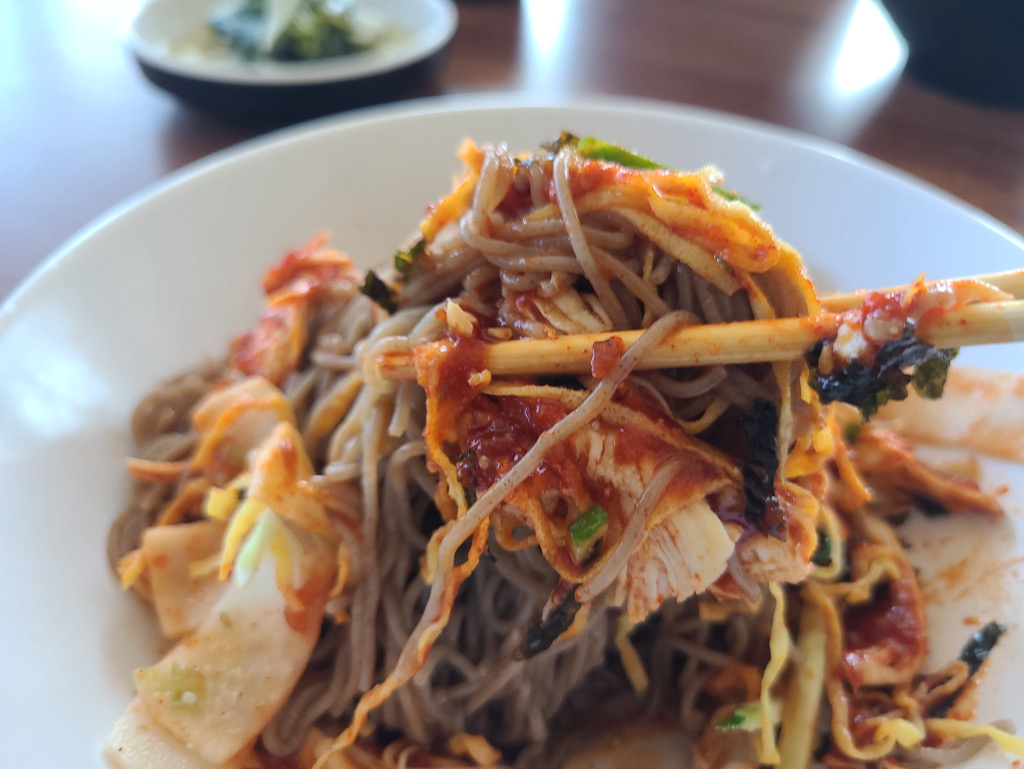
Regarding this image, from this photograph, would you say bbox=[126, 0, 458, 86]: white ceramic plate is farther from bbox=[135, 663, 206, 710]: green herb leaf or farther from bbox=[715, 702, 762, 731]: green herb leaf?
bbox=[715, 702, 762, 731]: green herb leaf

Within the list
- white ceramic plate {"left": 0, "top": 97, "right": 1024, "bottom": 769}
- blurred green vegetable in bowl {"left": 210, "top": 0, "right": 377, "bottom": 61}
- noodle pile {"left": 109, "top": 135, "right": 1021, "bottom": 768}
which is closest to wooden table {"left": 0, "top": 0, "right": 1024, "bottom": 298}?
blurred green vegetable in bowl {"left": 210, "top": 0, "right": 377, "bottom": 61}

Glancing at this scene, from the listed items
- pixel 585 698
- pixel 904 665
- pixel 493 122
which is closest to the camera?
pixel 904 665

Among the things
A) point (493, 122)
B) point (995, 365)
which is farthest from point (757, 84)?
point (995, 365)

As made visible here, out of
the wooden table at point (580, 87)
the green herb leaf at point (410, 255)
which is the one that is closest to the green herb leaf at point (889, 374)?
the green herb leaf at point (410, 255)

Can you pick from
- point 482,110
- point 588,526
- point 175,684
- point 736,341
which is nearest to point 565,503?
point 588,526

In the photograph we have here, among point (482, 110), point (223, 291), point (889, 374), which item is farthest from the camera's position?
point (482, 110)

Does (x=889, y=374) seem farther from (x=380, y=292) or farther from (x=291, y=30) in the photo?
(x=291, y=30)

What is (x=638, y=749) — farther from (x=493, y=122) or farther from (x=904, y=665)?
(x=493, y=122)
